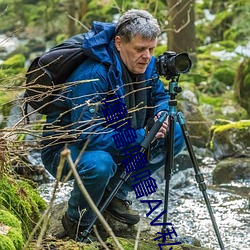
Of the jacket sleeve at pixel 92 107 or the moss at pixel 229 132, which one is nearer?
the jacket sleeve at pixel 92 107

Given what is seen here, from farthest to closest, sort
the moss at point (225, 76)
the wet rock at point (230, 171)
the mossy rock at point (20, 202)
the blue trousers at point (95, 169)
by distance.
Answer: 1. the moss at point (225, 76)
2. the wet rock at point (230, 171)
3. the blue trousers at point (95, 169)
4. the mossy rock at point (20, 202)

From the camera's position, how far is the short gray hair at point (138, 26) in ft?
10.7

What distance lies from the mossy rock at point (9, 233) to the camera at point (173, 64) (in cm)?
115

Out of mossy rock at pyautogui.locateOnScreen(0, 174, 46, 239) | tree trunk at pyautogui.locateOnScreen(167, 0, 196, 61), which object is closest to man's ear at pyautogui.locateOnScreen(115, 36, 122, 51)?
mossy rock at pyautogui.locateOnScreen(0, 174, 46, 239)

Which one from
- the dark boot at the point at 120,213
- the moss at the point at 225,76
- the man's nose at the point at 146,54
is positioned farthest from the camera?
the moss at the point at 225,76

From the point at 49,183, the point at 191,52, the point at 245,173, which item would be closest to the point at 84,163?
the point at 49,183

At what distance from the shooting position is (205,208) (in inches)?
213

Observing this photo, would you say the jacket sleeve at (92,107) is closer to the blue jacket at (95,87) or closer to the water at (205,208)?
the blue jacket at (95,87)

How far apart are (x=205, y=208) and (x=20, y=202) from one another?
2.67 metres

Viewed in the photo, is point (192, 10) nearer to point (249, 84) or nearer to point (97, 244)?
point (249, 84)

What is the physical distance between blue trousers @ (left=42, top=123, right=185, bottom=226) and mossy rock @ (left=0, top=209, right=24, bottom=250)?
23.6 inches

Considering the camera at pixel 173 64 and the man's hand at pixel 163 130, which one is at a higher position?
the camera at pixel 173 64

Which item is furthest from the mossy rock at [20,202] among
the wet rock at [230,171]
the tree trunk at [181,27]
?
the tree trunk at [181,27]

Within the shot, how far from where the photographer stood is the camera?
3203 millimetres
